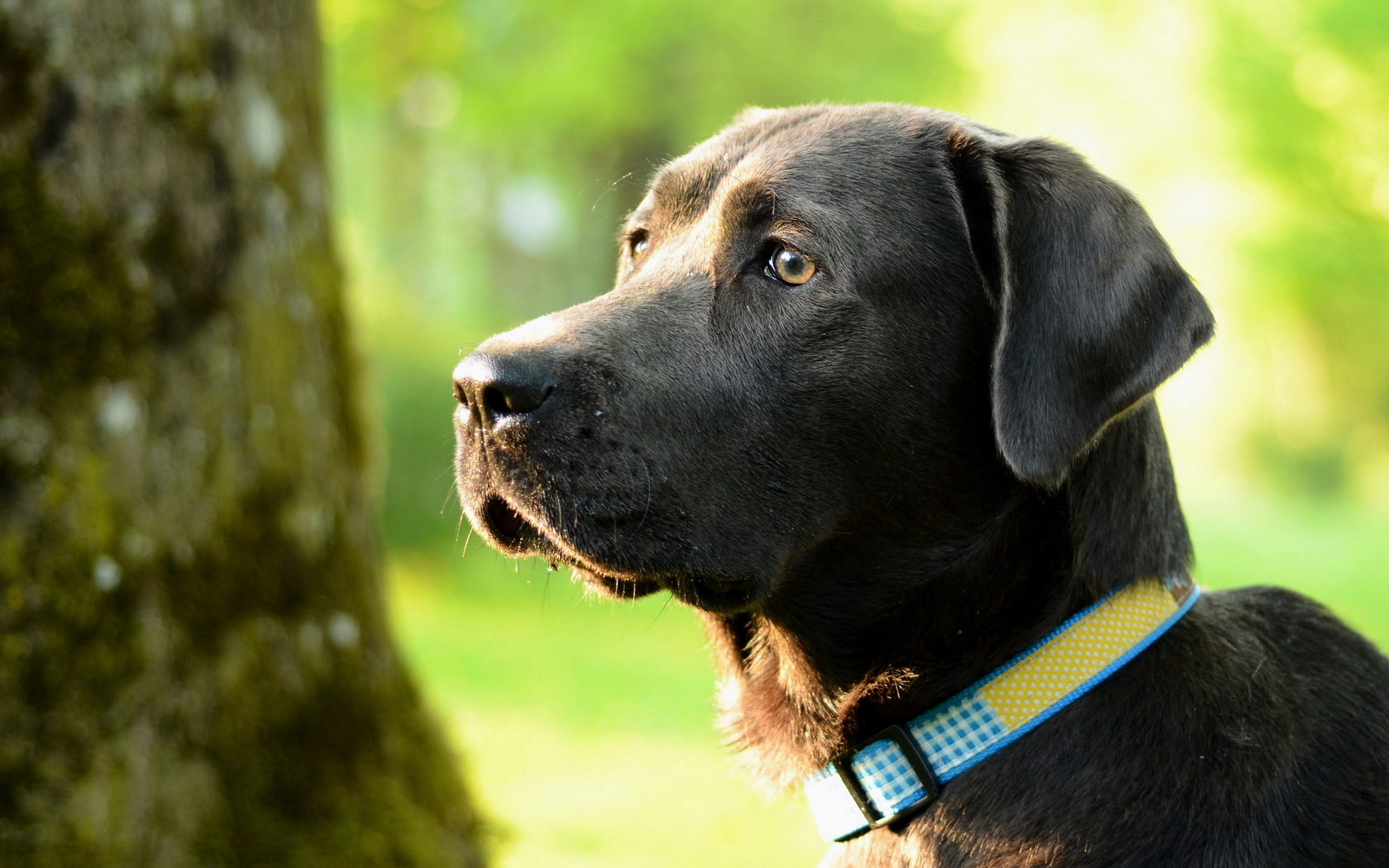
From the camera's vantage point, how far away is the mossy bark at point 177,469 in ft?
9.88

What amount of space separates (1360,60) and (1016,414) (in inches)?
892

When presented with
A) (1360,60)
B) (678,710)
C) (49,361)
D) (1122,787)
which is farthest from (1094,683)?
(1360,60)

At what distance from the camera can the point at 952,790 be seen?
2.51 meters

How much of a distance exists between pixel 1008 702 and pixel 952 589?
0.99ft

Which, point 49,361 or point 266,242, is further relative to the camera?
point 266,242

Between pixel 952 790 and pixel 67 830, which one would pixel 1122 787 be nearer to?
pixel 952 790

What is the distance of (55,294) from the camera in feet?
10.1

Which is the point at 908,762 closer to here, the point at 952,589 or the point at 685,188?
the point at 952,589

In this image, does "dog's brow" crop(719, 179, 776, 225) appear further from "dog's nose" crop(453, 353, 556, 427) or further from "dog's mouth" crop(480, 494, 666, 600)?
"dog's mouth" crop(480, 494, 666, 600)

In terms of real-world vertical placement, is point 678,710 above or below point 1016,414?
below

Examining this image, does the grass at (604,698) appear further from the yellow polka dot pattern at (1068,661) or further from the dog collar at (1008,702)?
the yellow polka dot pattern at (1068,661)

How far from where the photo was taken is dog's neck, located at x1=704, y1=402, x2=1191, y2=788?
2613 millimetres

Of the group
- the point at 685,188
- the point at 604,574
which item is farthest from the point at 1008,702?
the point at 685,188

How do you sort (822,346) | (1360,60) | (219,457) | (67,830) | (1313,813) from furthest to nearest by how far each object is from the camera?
(1360,60) < (219,457) < (67,830) < (822,346) < (1313,813)
